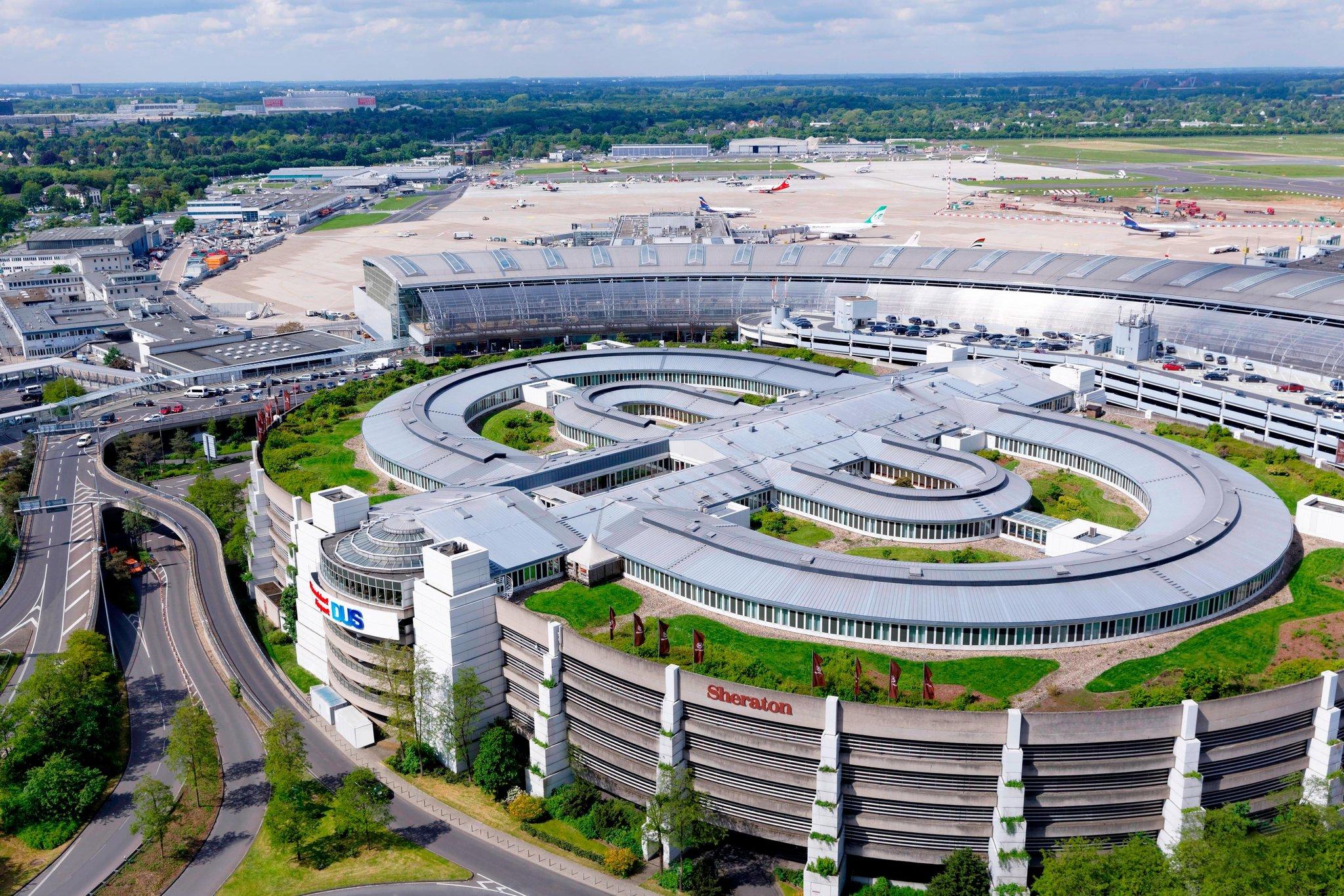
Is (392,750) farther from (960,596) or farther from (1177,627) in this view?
(1177,627)

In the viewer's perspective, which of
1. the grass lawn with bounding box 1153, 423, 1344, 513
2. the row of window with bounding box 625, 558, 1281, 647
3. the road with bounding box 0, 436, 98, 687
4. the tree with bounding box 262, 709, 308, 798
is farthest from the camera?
the grass lawn with bounding box 1153, 423, 1344, 513

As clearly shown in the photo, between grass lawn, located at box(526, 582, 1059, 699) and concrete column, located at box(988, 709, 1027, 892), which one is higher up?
grass lawn, located at box(526, 582, 1059, 699)

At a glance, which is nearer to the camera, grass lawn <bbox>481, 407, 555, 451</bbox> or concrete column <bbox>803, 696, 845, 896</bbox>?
concrete column <bbox>803, 696, 845, 896</bbox>

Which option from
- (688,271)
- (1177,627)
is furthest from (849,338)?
(1177,627)

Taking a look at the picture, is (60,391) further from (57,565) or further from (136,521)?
(57,565)

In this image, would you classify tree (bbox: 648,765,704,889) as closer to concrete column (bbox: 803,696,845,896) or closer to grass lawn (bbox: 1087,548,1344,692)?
concrete column (bbox: 803,696,845,896)

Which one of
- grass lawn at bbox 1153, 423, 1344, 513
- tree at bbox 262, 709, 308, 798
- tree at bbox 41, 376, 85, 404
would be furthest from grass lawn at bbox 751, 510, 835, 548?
tree at bbox 41, 376, 85, 404
